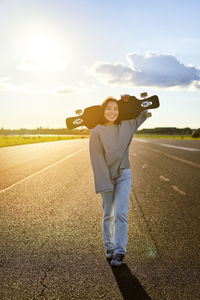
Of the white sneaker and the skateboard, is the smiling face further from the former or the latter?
the white sneaker

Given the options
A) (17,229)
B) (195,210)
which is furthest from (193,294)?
(195,210)

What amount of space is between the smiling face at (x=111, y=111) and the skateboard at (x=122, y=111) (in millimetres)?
104

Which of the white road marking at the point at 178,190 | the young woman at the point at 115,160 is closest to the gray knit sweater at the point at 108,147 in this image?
the young woman at the point at 115,160

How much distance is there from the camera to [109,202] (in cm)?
429

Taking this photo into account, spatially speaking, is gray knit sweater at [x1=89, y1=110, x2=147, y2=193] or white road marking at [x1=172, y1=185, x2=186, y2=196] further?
white road marking at [x1=172, y1=185, x2=186, y2=196]

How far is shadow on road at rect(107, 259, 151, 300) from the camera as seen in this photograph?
329 cm

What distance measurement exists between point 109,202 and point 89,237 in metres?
1.18

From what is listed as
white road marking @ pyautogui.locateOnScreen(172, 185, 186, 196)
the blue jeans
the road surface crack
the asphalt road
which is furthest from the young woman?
white road marking @ pyautogui.locateOnScreen(172, 185, 186, 196)

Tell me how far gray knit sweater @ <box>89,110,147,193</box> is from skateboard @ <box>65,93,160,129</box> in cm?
7

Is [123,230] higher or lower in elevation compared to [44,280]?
higher

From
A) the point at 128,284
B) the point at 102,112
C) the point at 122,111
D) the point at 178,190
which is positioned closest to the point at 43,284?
the point at 128,284

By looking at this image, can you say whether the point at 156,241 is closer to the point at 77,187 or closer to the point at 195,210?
the point at 195,210

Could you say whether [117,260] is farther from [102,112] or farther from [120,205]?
[102,112]

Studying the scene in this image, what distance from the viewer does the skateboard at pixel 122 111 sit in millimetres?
4020
